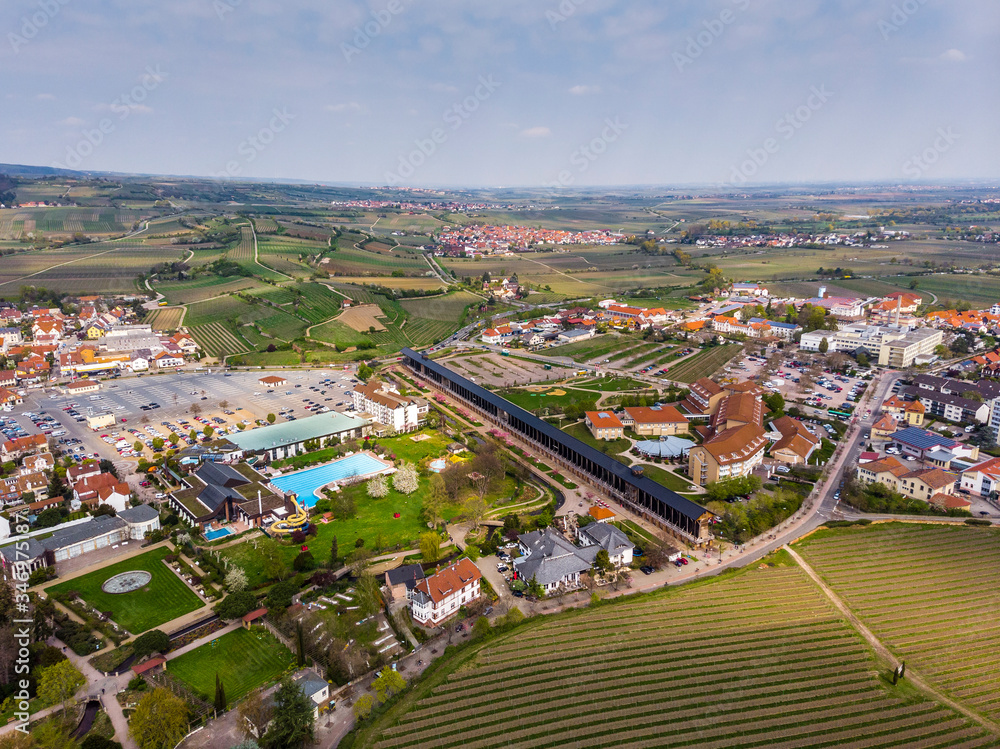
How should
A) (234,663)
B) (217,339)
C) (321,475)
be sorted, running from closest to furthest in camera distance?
1. (234,663)
2. (321,475)
3. (217,339)

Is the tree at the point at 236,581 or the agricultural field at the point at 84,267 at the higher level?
the agricultural field at the point at 84,267

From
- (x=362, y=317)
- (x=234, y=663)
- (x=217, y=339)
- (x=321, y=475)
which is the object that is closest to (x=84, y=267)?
(x=217, y=339)

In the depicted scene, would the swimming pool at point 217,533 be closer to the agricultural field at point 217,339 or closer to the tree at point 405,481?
the tree at point 405,481

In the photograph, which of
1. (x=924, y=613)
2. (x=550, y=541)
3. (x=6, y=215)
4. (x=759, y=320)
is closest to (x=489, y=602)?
(x=550, y=541)

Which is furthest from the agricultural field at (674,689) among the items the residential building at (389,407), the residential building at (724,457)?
the residential building at (389,407)

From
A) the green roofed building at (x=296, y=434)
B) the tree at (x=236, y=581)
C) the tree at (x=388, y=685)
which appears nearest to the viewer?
the tree at (x=388, y=685)

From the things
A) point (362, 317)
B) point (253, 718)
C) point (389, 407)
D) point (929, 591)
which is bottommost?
point (929, 591)

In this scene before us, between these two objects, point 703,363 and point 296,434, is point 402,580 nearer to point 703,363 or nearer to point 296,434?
point 296,434
